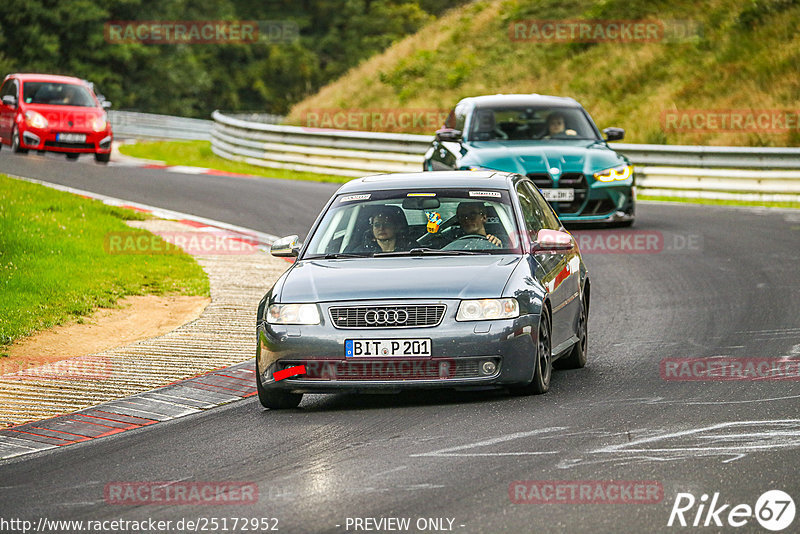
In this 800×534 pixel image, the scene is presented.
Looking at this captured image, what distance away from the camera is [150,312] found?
12.7m

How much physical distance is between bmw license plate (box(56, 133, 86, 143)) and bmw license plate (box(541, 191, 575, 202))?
1425 cm

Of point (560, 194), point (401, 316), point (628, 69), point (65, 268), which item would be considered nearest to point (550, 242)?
point (401, 316)

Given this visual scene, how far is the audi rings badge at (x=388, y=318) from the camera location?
8266 millimetres

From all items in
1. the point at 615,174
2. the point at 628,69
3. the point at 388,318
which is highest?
the point at 388,318

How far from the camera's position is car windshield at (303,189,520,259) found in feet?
30.7

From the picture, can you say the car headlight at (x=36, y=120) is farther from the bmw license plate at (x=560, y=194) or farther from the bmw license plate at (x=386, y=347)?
the bmw license plate at (x=386, y=347)

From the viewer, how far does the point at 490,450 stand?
7.14 m

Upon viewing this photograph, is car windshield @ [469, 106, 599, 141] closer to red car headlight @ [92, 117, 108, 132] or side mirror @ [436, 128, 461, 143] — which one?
side mirror @ [436, 128, 461, 143]

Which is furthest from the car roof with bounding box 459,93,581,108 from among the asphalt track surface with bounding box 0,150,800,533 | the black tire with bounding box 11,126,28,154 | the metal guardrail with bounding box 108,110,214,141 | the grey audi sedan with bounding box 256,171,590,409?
the metal guardrail with bounding box 108,110,214,141

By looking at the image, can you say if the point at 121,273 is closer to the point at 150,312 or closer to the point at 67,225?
the point at 150,312

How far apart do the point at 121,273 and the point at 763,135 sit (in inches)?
651

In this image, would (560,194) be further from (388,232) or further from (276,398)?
(276,398)

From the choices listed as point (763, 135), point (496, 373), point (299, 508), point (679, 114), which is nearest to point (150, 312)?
point (496, 373)

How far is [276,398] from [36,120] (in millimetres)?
21201
